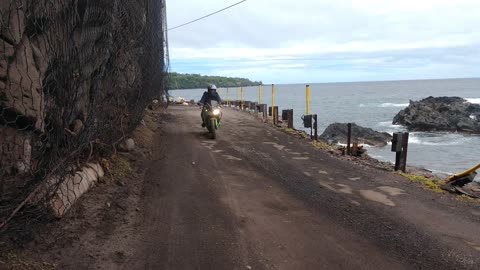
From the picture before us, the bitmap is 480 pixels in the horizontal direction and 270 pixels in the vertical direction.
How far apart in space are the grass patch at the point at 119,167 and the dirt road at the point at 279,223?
0.30 metres

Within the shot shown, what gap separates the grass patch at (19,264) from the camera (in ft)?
12.8

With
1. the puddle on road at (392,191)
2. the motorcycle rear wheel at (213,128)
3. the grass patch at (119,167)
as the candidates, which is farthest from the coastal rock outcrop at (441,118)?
the grass patch at (119,167)

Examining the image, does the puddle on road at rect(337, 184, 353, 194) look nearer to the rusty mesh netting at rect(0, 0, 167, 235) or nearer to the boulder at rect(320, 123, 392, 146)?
the rusty mesh netting at rect(0, 0, 167, 235)

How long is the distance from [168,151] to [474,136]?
93.5 feet

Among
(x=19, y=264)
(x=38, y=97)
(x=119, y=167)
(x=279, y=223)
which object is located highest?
(x=38, y=97)

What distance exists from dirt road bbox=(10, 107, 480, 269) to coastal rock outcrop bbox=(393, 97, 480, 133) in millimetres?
28652

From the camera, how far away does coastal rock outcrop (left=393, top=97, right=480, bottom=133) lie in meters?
34.4

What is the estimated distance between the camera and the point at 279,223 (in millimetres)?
5727

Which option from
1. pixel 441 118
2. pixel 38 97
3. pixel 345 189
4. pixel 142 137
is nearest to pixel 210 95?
pixel 142 137

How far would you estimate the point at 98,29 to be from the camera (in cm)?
586

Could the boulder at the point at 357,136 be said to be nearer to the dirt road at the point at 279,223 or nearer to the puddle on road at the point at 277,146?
the puddle on road at the point at 277,146

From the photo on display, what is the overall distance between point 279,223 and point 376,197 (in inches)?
89.5

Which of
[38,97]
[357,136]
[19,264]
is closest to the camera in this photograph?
[19,264]

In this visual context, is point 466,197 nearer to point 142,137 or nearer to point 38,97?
point 38,97
